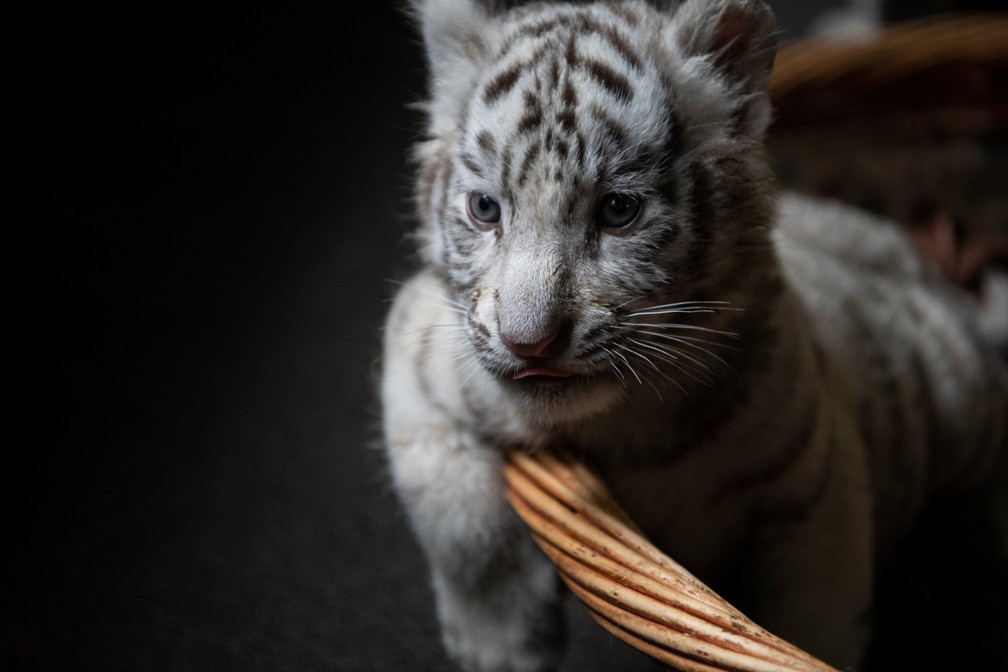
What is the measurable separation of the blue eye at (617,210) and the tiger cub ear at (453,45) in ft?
0.81

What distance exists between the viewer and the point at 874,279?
166cm

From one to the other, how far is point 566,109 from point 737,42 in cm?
24

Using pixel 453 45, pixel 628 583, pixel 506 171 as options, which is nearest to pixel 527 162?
pixel 506 171

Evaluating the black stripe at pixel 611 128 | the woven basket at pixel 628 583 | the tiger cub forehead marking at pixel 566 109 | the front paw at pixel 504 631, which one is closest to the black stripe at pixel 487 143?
the tiger cub forehead marking at pixel 566 109

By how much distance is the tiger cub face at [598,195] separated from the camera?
0.92 m

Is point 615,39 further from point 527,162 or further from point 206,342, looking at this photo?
point 206,342

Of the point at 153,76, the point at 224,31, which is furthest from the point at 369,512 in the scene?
the point at 224,31

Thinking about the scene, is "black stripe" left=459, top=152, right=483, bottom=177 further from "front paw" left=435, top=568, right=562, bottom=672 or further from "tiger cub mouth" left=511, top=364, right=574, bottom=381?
"front paw" left=435, top=568, right=562, bottom=672

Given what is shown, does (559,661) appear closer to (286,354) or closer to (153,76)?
(286,354)

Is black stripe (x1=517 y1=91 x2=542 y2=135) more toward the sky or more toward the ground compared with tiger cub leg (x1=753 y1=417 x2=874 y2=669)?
more toward the sky

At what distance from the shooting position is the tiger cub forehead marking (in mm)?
922

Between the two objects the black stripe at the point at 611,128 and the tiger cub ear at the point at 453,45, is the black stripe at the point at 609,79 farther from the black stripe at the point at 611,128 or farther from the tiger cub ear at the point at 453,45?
the tiger cub ear at the point at 453,45

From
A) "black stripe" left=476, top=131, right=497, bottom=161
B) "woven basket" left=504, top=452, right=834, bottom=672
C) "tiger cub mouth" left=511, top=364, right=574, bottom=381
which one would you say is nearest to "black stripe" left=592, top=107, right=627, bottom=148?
"black stripe" left=476, top=131, right=497, bottom=161

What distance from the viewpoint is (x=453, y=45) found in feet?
3.70
